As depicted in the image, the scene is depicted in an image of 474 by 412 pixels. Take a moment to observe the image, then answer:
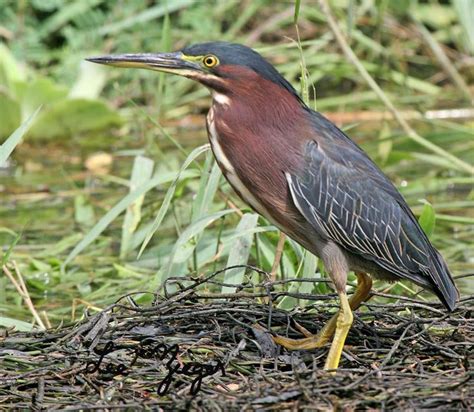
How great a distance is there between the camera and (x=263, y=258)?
555 centimetres

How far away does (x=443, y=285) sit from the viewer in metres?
4.46

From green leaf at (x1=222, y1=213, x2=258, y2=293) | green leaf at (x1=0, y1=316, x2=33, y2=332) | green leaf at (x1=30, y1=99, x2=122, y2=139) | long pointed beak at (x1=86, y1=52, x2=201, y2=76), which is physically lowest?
green leaf at (x1=30, y1=99, x2=122, y2=139)

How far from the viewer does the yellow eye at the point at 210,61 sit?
171 inches

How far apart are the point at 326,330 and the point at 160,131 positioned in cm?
358

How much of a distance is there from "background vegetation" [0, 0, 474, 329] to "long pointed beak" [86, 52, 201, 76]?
0.92m

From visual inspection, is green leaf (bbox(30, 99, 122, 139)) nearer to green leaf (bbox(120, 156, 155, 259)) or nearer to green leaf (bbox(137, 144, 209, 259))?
green leaf (bbox(120, 156, 155, 259))

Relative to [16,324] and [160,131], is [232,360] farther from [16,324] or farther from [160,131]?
[160,131]

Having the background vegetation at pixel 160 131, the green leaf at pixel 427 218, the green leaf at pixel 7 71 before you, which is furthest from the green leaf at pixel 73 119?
the green leaf at pixel 427 218

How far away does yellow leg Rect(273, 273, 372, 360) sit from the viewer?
14.6 feet

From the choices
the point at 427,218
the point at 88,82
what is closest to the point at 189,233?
the point at 427,218

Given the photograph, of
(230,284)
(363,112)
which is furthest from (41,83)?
(230,284)

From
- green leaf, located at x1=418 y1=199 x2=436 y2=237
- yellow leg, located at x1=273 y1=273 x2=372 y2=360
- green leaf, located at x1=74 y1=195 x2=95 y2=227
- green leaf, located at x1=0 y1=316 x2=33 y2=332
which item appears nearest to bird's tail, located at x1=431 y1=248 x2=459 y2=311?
yellow leg, located at x1=273 y1=273 x2=372 y2=360

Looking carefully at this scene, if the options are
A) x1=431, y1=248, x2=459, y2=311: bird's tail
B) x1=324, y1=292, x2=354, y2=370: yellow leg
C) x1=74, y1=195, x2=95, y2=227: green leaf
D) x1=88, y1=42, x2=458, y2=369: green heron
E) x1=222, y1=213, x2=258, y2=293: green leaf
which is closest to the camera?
x1=324, y1=292, x2=354, y2=370: yellow leg

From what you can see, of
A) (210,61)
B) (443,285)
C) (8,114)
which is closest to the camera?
(210,61)
